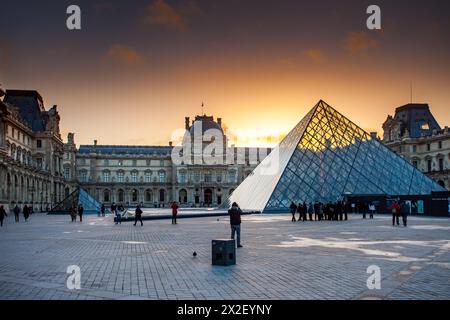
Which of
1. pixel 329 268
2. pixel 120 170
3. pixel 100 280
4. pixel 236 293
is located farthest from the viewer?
pixel 120 170

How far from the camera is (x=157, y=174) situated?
340 ft

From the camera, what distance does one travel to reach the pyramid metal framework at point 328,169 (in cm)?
3659

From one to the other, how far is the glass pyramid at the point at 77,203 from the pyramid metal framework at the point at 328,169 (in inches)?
629

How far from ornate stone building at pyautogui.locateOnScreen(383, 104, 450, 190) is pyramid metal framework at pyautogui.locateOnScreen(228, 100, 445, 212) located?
3007cm

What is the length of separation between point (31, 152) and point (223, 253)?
5949 centimetres

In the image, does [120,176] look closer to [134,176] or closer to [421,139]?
[134,176]

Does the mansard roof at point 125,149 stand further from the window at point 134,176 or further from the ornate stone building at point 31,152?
the ornate stone building at point 31,152

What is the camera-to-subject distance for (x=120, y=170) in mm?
101375

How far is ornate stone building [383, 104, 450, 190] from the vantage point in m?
68.8

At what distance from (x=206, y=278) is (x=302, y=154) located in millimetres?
31062

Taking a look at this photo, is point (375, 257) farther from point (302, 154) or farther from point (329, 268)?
point (302, 154)

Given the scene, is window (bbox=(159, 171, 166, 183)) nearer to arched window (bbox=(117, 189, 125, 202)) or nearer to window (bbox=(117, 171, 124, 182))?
window (bbox=(117, 171, 124, 182))
